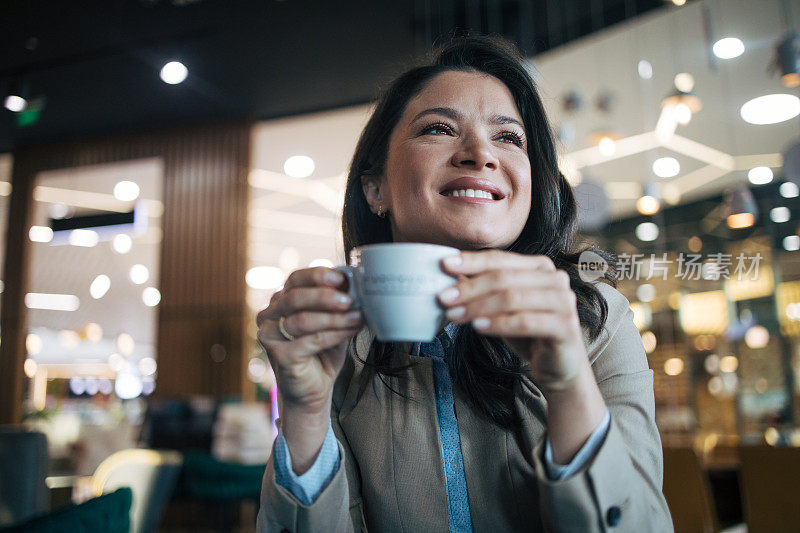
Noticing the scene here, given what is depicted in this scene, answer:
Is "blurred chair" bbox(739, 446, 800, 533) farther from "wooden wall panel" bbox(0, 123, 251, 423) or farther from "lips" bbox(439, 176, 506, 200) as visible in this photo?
"wooden wall panel" bbox(0, 123, 251, 423)

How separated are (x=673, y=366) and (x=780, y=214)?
14.0 feet

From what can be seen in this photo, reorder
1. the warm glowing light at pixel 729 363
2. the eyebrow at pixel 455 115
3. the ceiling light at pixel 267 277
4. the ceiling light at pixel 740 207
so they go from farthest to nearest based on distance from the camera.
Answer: the ceiling light at pixel 267 277
the warm glowing light at pixel 729 363
the ceiling light at pixel 740 207
the eyebrow at pixel 455 115

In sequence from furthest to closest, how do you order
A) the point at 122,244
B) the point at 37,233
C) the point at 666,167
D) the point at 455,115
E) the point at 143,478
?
the point at 122,244 < the point at 37,233 < the point at 666,167 < the point at 143,478 < the point at 455,115

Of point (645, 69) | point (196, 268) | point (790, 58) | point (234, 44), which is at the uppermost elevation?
point (234, 44)

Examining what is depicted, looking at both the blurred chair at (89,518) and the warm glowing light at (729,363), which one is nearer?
the blurred chair at (89,518)

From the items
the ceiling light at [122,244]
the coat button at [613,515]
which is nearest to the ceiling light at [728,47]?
the coat button at [613,515]

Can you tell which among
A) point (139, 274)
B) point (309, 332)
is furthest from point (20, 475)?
point (139, 274)

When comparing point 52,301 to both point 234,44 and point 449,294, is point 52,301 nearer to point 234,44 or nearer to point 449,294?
point 234,44

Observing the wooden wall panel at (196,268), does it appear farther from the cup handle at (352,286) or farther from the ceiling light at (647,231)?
the cup handle at (352,286)

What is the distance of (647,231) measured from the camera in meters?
7.27

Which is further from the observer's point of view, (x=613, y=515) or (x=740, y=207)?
(x=740, y=207)

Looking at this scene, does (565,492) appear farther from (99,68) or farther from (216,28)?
(99,68)

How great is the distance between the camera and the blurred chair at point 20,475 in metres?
1.88

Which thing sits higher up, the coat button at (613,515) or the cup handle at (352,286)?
the cup handle at (352,286)
